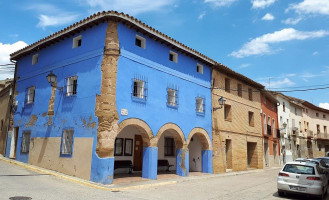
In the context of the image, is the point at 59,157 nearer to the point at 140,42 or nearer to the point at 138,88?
the point at 138,88

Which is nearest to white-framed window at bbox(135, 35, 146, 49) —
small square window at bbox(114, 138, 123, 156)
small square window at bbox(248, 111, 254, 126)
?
small square window at bbox(114, 138, 123, 156)

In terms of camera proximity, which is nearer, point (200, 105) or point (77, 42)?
point (77, 42)

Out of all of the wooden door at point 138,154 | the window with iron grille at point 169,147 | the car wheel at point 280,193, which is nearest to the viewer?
the car wheel at point 280,193

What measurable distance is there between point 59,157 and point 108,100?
13.6 ft

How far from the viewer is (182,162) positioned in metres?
15.5

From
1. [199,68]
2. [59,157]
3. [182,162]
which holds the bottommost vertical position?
[182,162]

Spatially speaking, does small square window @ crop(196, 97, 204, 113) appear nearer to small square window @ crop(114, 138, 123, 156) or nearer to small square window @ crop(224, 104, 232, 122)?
small square window @ crop(224, 104, 232, 122)

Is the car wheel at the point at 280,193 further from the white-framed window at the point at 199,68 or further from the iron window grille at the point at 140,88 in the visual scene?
the white-framed window at the point at 199,68

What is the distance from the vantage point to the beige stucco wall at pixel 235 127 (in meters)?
18.5

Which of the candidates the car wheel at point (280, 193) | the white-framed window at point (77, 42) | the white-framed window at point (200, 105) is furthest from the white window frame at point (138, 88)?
the car wheel at point (280, 193)

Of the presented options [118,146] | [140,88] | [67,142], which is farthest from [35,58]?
[140,88]

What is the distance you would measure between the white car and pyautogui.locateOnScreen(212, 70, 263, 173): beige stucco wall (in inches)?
311

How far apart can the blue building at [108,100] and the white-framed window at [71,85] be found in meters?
0.05

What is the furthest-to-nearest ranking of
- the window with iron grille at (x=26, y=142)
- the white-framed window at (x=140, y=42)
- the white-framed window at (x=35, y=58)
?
the white-framed window at (x=35, y=58)
the window with iron grille at (x=26, y=142)
the white-framed window at (x=140, y=42)
